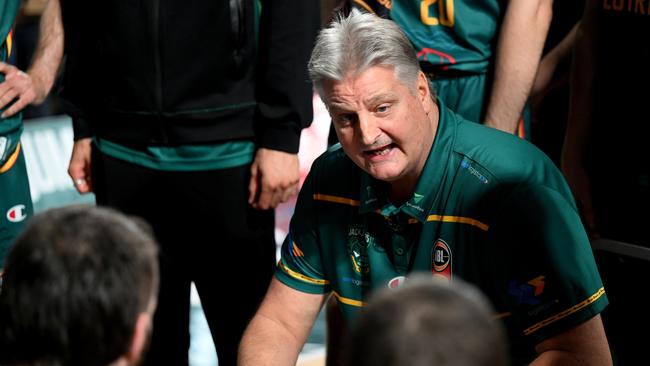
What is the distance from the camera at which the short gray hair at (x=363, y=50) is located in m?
2.27

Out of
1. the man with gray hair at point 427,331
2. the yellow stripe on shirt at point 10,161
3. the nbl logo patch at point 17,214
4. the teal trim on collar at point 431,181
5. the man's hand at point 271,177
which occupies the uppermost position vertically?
the man with gray hair at point 427,331

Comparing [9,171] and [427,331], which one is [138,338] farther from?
[9,171]

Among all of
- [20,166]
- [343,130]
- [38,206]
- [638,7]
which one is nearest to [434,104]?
[343,130]

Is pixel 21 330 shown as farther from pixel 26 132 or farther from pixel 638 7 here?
pixel 26 132

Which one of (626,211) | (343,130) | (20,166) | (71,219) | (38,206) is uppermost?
(71,219)

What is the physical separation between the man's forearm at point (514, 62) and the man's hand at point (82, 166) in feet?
3.87

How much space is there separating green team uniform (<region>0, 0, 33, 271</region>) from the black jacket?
0.26 metres

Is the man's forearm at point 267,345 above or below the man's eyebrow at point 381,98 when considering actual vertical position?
below

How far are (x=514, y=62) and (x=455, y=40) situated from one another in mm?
179

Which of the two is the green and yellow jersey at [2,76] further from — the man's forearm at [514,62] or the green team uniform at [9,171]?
the man's forearm at [514,62]

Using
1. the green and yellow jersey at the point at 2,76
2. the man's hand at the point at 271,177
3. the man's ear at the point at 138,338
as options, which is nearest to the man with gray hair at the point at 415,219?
the man's hand at the point at 271,177

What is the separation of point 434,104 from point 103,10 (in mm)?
1050

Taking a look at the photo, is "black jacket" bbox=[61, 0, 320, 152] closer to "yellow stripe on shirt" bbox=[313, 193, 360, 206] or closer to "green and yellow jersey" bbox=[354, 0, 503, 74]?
"green and yellow jersey" bbox=[354, 0, 503, 74]

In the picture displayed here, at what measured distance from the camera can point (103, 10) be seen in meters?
2.93
